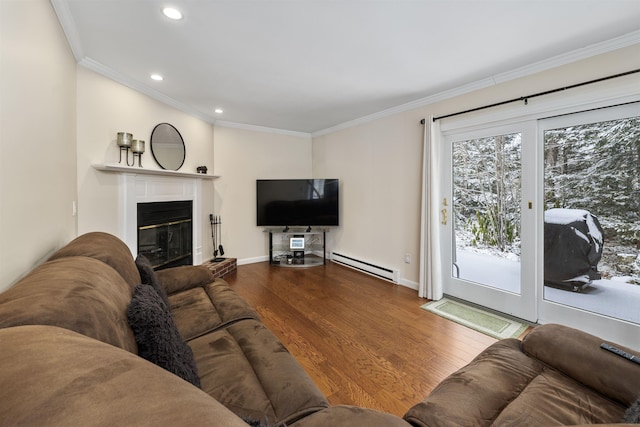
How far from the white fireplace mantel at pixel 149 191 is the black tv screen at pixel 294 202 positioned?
979 millimetres

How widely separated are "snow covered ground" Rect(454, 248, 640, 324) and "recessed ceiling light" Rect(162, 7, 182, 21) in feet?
11.4

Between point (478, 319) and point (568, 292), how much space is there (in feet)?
2.61

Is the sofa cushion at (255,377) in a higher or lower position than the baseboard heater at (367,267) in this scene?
higher

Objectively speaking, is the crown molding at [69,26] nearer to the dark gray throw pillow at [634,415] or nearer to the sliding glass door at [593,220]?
the dark gray throw pillow at [634,415]

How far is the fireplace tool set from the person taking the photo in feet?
14.1

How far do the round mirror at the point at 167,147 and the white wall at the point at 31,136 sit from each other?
1246 mm

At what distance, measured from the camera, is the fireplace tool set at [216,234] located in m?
4.31

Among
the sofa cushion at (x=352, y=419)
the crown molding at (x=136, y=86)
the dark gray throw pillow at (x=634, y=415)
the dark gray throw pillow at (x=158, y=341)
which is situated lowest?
the dark gray throw pillow at (x=634, y=415)

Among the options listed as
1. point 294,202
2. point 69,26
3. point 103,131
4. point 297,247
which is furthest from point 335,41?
point 297,247

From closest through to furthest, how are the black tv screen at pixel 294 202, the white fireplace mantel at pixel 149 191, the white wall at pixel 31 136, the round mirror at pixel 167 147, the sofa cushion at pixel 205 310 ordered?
the white wall at pixel 31 136
the sofa cushion at pixel 205 310
the white fireplace mantel at pixel 149 191
the round mirror at pixel 167 147
the black tv screen at pixel 294 202

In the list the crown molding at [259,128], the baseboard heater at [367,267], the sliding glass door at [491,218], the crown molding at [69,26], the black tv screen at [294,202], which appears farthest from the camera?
the black tv screen at [294,202]

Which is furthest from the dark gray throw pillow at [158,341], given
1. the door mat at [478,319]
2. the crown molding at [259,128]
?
the crown molding at [259,128]

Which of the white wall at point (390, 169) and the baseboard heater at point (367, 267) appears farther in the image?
the baseboard heater at point (367, 267)

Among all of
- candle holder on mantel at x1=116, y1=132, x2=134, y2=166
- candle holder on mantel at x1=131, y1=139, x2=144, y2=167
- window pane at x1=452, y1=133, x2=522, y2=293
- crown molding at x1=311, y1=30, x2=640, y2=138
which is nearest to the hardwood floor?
window pane at x1=452, y1=133, x2=522, y2=293
